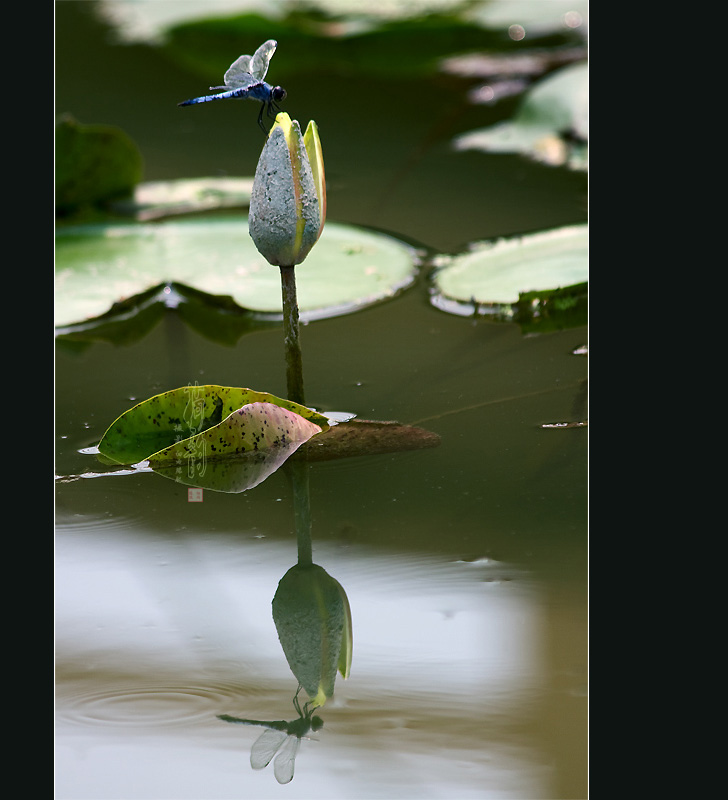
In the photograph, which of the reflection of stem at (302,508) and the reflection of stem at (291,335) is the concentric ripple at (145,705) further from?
the reflection of stem at (291,335)

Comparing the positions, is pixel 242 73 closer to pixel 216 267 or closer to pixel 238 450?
pixel 238 450

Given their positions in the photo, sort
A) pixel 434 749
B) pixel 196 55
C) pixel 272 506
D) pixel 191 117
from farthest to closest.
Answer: pixel 196 55, pixel 191 117, pixel 272 506, pixel 434 749

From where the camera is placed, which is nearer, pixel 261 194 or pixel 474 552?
pixel 474 552

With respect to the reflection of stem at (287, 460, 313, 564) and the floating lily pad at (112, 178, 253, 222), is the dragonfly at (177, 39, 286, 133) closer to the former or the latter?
the reflection of stem at (287, 460, 313, 564)

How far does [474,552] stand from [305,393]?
60cm

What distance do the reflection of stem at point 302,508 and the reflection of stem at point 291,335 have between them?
16cm

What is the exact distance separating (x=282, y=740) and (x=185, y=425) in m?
0.72

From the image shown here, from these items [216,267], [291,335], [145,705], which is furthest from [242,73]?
[145,705]

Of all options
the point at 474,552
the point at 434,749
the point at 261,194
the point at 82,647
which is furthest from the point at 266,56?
the point at 434,749

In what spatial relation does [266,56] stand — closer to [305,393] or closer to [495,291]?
[305,393]

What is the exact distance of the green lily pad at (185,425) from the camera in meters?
1.78

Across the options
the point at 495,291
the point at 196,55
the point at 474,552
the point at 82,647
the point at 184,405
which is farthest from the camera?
the point at 196,55

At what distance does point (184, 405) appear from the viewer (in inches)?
70.4

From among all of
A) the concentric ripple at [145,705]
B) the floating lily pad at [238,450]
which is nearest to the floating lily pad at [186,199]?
the floating lily pad at [238,450]
